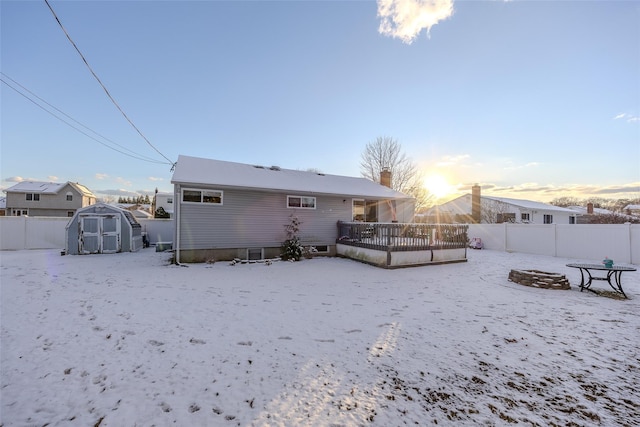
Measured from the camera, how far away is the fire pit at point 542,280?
6766mm

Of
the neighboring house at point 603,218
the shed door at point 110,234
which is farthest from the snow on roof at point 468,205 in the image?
the shed door at point 110,234

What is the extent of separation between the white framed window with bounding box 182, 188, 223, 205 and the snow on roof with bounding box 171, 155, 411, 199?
1.72 ft

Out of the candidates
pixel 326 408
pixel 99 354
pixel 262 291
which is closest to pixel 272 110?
pixel 262 291

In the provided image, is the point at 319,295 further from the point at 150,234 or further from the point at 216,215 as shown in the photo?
the point at 150,234

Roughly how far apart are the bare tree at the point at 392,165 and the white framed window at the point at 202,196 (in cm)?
1978

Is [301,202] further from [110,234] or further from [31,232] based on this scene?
[31,232]

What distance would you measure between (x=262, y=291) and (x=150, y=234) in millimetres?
14638

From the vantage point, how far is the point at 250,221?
10891 mm

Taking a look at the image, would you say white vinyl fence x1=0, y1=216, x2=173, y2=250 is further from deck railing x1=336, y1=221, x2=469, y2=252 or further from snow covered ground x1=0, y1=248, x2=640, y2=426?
deck railing x1=336, y1=221, x2=469, y2=252

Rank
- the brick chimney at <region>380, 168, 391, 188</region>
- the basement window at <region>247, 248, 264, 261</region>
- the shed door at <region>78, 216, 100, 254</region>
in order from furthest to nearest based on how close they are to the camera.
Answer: the brick chimney at <region>380, 168, 391, 188</region> → the shed door at <region>78, 216, 100, 254</region> → the basement window at <region>247, 248, 264, 261</region>

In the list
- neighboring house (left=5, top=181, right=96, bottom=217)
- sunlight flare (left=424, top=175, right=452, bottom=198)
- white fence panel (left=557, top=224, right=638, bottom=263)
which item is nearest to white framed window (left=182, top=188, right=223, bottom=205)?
white fence panel (left=557, top=224, right=638, bottom=263)

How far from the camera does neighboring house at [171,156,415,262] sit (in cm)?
990

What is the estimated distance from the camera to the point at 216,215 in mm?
10297

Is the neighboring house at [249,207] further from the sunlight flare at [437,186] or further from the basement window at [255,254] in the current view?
the sunlight flare at [437,186]
